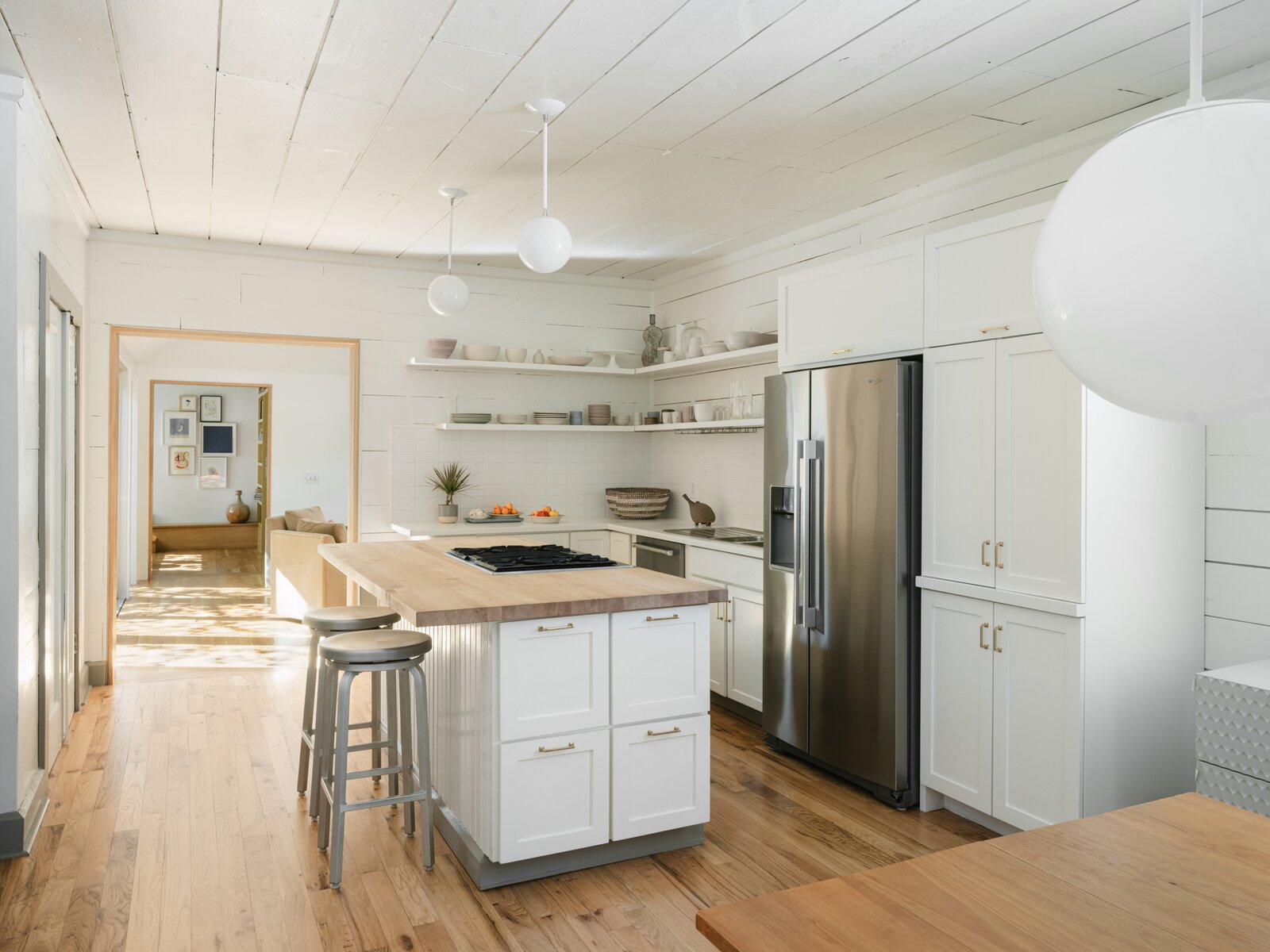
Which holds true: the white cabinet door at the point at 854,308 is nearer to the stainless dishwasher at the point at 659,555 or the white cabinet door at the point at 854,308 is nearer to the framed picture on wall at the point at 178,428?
the stainless dishwasher at the point at 659,555

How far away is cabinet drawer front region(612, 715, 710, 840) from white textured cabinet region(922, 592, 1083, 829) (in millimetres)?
985

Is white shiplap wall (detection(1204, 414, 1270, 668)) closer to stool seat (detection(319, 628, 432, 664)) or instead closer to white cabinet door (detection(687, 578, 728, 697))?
white cabinet door (detection(687, 578, 728, 697))

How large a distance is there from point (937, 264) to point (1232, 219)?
9.55ft

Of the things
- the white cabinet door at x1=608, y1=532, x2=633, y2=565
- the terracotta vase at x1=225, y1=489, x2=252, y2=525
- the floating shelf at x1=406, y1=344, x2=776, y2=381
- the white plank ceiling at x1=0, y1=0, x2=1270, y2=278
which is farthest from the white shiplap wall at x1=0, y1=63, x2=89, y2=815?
the terracotta vase at x1=225, y1=489, x2=252, y2=525

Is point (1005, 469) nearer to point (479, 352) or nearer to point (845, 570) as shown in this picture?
point (845, 570)

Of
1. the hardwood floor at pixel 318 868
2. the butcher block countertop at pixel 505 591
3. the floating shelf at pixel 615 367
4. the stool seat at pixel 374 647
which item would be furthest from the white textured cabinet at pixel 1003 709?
the floating shelf at pixel 615 367

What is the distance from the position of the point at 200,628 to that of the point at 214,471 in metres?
6.08

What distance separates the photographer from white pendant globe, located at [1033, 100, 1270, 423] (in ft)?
2.16

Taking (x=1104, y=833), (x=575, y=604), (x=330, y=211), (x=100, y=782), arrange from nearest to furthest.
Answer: (x=1104, y=833), (x=575, y=604), (x=100, y=782), (x=330, y=211)

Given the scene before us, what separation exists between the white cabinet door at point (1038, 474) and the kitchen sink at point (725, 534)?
65.4 inches

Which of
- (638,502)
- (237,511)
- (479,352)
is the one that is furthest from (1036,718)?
(237,511)

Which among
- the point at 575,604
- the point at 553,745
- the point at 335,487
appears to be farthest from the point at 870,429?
the point at 335,487

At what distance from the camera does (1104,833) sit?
4.47 ft

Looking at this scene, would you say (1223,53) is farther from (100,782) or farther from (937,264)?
(100,782)
